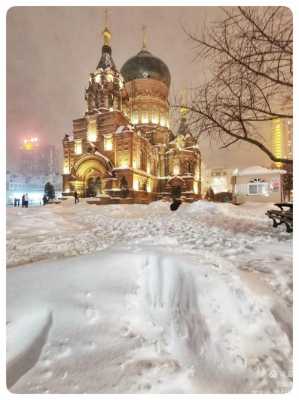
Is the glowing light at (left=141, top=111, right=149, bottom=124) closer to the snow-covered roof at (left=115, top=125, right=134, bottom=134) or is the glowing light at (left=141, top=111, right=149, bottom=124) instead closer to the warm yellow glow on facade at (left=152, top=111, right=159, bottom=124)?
the warm yellow glow on facade at (left=152, top=111, right=159, bottom=124)

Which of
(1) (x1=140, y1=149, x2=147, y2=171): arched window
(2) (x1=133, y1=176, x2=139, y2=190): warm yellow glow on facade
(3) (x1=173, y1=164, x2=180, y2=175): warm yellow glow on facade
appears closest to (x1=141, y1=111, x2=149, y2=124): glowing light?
(1) (x1=140, y1=149, x2=147, y2=171): arched window

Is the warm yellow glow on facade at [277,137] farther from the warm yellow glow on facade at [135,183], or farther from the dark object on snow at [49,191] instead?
the dark object on snow at [49,191]

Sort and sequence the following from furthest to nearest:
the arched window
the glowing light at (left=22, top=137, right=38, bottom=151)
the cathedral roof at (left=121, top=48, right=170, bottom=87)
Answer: the cathedral roof at (left=121, top=48, right=170, bottom=87)
the arched window
the glowing light at (left=22, top=137, right=38, bottom=151)

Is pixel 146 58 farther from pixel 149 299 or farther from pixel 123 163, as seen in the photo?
pixel 149 299

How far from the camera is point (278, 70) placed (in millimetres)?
3367

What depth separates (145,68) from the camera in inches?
1065

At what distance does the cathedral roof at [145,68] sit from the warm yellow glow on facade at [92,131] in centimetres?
1143

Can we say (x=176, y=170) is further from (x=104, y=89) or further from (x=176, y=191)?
(x=104, y=89)

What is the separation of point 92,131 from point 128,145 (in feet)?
16.2

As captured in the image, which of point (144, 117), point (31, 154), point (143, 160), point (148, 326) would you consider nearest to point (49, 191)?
point (143, 160)

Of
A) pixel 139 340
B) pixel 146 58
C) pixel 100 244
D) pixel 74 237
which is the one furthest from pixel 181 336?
pixel 146 58

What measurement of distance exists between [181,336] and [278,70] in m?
4.22

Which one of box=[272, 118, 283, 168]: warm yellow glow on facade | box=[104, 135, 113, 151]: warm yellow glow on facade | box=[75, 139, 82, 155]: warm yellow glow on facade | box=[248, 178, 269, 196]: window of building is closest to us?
box=[272, 118, 283, 168]: warm yellow glow on facade

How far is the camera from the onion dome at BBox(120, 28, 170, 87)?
1059 inches
